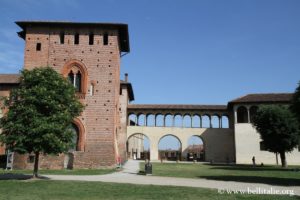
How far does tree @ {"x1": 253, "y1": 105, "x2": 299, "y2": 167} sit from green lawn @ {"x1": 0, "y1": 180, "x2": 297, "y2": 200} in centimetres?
2485

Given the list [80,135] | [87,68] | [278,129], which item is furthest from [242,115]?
[80,135]

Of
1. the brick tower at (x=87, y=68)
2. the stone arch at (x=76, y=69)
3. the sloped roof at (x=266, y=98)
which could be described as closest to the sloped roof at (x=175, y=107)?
the sloped roof at (x=266, y=98)

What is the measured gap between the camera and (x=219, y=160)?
5094 centimetres

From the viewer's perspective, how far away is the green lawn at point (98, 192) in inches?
484

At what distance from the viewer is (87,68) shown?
99.1 ft

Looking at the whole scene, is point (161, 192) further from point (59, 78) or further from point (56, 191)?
point (59, 78)

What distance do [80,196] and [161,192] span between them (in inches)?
120

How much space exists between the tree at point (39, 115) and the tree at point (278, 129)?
23864 mm

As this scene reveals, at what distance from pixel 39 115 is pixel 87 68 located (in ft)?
38.5

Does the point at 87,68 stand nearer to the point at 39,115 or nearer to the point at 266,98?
the point at 39,115

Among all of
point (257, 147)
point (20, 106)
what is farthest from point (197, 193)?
point (257, 147)

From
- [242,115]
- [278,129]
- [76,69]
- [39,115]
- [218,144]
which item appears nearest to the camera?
[39,115]

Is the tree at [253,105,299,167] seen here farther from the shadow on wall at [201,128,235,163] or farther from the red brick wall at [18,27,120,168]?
the red brick wall at [18,27,120,168]

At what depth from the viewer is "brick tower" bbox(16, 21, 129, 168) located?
28.9 meters
